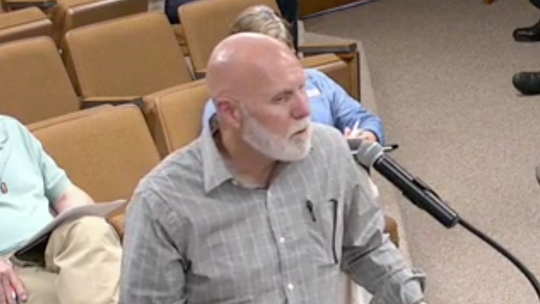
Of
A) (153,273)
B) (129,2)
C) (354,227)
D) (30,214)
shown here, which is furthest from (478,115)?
(153,273)

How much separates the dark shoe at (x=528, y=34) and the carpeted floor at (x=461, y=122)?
0.17ft

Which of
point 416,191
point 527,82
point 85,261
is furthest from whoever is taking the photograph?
point 527,82

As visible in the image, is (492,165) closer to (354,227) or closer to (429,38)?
(429,38)

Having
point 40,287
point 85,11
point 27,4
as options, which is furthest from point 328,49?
point 40,287

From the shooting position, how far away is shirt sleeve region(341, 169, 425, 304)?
1631 mm

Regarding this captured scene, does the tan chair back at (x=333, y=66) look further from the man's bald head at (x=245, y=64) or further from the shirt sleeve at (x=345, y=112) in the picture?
the man's bald head at (x=245, y=64)

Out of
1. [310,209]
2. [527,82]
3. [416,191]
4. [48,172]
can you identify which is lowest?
[527,82]

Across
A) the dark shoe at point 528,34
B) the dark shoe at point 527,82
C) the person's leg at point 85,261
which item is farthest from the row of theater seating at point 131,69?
the dark shoe at point 528,34

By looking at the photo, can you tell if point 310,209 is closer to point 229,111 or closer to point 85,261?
point 229,111

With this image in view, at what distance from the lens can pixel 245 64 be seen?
4.77 ft

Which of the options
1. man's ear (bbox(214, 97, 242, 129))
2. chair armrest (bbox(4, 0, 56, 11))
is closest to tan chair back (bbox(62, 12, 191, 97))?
chair armrest (bbox(4, 0, 56, 11))

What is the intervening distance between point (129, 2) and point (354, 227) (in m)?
2.40

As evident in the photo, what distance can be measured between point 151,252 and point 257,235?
171mm

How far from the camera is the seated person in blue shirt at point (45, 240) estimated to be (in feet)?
7.16
